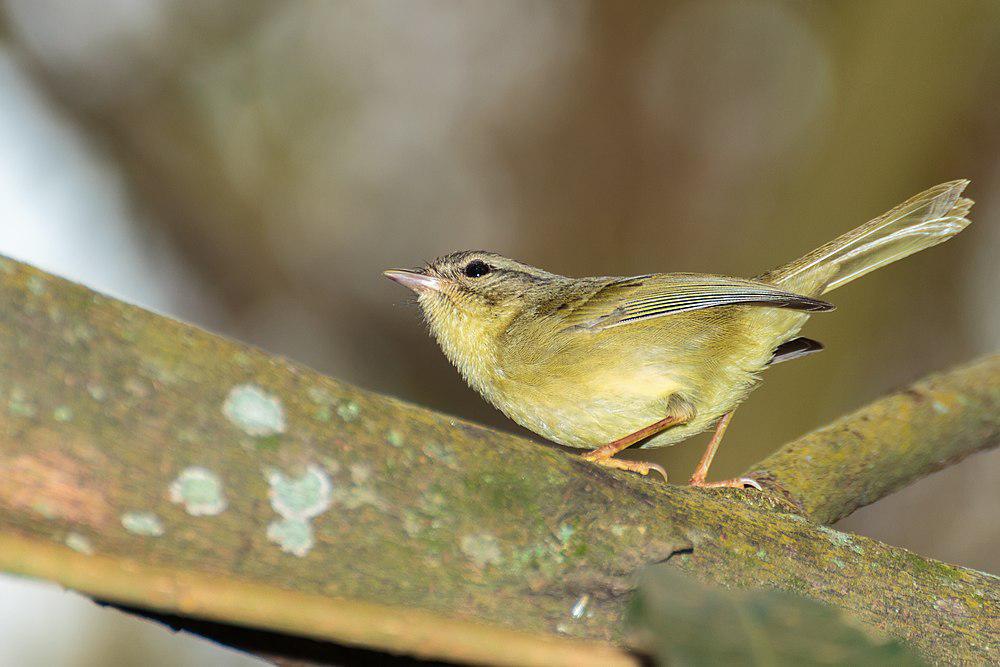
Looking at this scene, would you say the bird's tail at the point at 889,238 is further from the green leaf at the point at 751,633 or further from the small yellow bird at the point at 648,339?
the green leaf at the point at 751,633

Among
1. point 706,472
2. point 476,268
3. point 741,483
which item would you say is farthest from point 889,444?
point 476,268

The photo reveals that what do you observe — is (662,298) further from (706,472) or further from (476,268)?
(476,268)

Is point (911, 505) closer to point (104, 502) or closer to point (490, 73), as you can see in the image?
point (490, 73)

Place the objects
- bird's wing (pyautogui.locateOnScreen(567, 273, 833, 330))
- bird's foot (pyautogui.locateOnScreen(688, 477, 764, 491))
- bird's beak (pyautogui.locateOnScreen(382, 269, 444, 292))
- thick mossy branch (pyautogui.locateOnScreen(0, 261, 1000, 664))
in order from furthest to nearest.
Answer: bird's beak (pyautogui.locateOnScreen(382, 269, 444, 292))
bird's wing (pyautogui.locateOnScreen(567, 273, 833, 330))
bird's foot (pyautogui.locateOnScreen(688, 477, 764, 491))
thick mossy branch (pyautogui.locateOnScreen(0, 261, 1000, 664))

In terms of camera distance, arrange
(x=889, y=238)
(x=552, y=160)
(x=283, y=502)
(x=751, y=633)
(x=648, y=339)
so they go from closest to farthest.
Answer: (x=751, y=633) → (x=283, y=502) → (x=648, y=339) → (x=889, y=238) → (x=552, y=160)

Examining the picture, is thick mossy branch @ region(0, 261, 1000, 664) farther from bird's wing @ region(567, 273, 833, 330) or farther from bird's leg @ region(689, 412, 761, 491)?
bird's wing @ region(567, 273, 833, 330)

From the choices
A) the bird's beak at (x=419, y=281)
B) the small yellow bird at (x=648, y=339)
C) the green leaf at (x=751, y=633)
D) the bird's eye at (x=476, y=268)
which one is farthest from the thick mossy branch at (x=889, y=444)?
the green leaf at (x=751, y=633)

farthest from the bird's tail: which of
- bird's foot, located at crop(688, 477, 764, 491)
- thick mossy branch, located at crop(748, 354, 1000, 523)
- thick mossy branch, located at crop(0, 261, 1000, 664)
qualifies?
thick mossy branch, located at crop(0, 261, 1000, 664)
